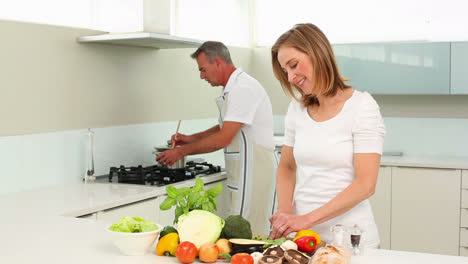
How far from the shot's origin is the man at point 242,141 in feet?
10.9

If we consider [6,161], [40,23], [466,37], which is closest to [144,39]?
[40,23]

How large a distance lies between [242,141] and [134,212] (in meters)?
0.85

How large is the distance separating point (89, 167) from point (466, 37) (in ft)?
10.6

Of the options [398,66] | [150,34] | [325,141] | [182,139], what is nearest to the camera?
[325,141]

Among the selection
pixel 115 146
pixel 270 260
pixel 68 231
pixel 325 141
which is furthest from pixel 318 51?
pixel 115 146

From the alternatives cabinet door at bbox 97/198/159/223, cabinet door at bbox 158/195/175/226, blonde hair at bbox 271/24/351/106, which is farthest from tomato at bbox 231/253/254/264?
cabinet door at bbox 158/195/175/226

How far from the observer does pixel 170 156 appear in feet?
11.3

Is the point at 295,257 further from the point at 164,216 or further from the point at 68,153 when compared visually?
the point at 68,153

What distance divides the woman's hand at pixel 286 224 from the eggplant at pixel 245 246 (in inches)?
12.9

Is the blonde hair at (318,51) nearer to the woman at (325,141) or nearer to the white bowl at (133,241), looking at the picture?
the woman at (325,141)

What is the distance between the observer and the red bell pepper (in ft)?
5.32

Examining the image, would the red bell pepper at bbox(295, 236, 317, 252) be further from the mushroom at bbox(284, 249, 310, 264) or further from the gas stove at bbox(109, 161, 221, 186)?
the gas stove at bbox(109, 161, 221, 186)

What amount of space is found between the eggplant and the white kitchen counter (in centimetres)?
291

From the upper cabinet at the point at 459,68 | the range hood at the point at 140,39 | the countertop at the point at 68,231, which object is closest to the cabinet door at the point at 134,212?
the countertop at the point at 68,231
